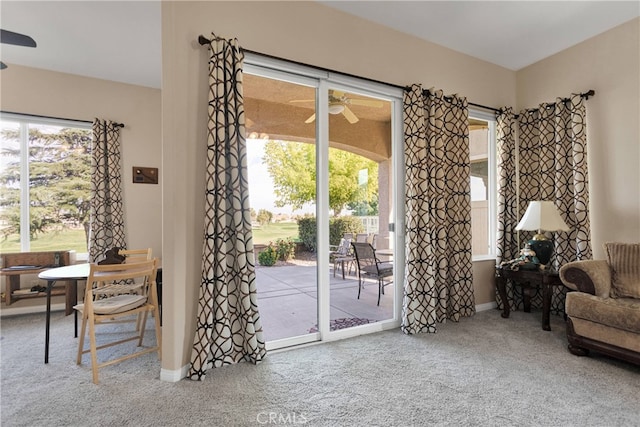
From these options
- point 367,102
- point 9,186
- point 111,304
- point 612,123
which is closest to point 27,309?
point 9,186

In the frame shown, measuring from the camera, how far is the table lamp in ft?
11.1

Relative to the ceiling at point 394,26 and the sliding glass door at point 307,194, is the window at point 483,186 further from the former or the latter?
the sliding glass door at point 307,194

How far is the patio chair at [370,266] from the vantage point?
3.42 metres

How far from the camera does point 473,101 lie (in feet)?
12.8

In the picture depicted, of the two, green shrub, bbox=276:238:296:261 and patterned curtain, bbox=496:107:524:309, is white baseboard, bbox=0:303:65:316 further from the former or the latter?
patterned curtain, bbox=496:107:524:309

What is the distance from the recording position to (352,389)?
2.21m

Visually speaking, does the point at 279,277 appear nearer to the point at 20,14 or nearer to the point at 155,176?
the point at 155,176

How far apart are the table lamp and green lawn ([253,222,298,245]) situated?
2417 millimetres

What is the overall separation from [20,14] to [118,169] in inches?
73.3

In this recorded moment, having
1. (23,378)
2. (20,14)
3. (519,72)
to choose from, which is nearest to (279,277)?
(23,378)

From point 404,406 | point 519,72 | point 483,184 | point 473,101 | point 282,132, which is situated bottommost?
point 404,406

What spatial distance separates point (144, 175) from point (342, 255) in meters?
3.19

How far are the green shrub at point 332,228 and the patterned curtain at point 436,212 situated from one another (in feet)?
1.73

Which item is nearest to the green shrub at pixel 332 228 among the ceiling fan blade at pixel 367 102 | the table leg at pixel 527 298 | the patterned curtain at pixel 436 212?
the patterned curtain at pixel 436 212
